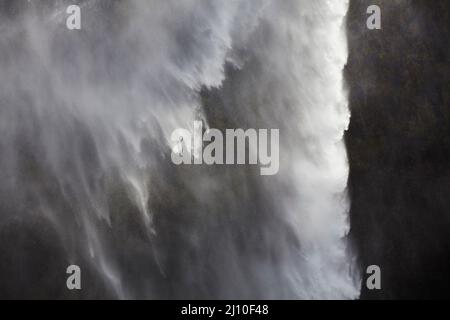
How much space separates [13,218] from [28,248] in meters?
0.43

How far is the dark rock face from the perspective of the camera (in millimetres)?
7270

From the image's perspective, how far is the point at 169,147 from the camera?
23.8 feet

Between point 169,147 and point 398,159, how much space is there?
2976 mm

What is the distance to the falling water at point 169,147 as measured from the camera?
7211 millimetres

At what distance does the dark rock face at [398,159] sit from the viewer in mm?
7270

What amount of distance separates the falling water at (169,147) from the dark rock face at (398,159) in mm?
234

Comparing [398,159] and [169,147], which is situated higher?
[169,147]

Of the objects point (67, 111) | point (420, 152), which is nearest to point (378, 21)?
point (420, 152)

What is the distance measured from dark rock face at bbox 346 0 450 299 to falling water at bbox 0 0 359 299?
0.23 m

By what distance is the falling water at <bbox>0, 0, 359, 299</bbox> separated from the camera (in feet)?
23.7

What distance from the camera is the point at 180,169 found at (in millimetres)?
7242

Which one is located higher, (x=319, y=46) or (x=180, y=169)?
(x=319, y=46)
